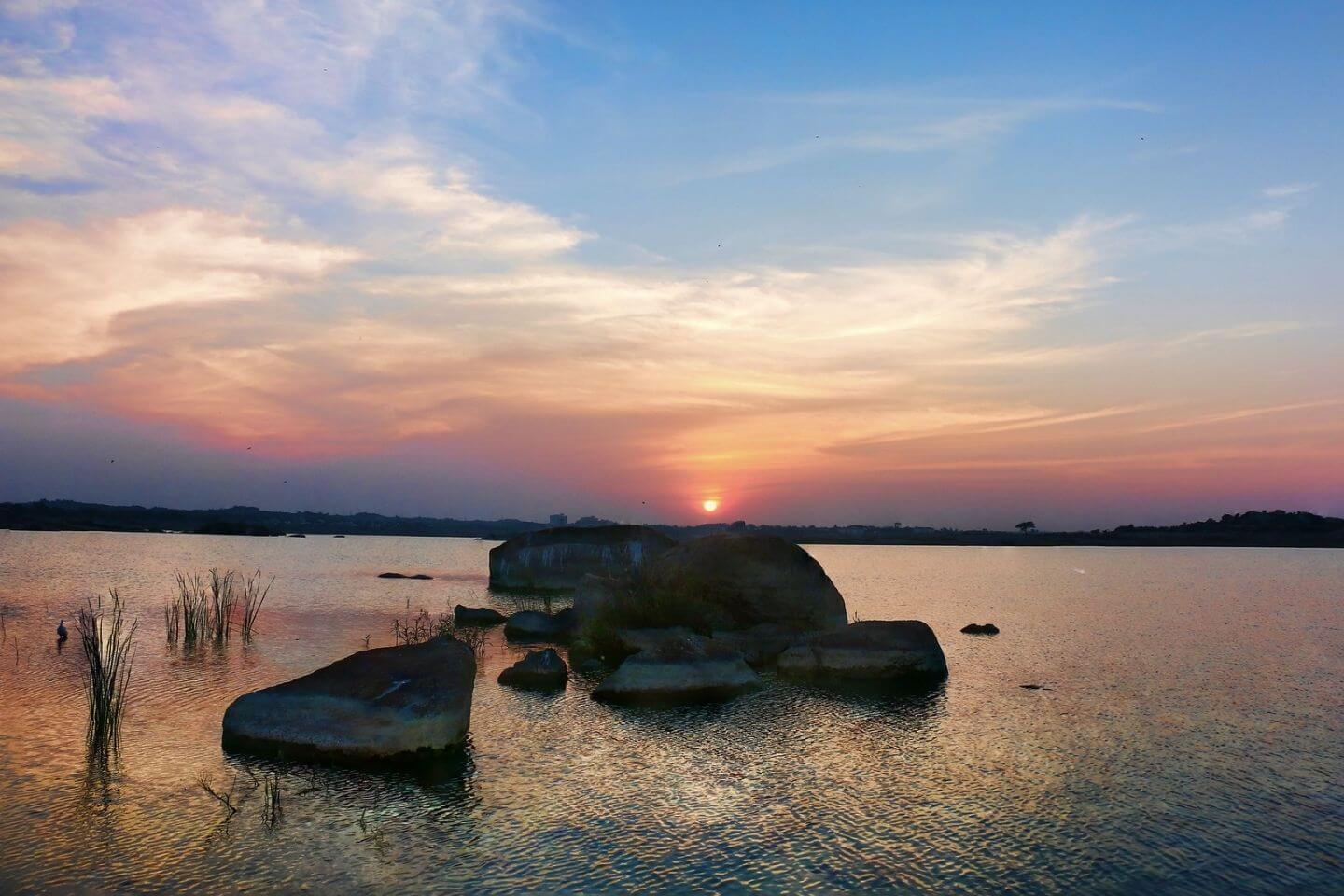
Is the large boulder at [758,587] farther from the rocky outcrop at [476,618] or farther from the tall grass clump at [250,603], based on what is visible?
the tall grass clump at [250,603]

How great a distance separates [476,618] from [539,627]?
489 cm

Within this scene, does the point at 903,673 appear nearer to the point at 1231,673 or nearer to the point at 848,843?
the point at 1231,673

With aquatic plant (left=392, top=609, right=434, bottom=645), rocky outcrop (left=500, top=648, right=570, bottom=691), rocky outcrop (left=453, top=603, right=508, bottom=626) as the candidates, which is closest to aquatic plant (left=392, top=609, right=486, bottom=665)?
aquatic plant (left=392, top=609, right=434, bottom=645)

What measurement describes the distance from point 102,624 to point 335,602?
13.9 metres

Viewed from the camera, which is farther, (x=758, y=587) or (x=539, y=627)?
(x=539, y=627)

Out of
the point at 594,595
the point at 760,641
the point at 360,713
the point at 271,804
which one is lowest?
the point at 271,804

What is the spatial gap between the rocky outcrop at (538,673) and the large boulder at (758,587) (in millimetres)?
6841

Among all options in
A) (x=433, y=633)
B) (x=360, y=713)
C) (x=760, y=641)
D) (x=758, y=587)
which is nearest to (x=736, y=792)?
(x=360, y=713)

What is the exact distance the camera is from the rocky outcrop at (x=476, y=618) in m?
36.9

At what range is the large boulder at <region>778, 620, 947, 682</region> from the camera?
83.1 ft

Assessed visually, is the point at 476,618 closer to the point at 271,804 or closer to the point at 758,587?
the point at 758,587

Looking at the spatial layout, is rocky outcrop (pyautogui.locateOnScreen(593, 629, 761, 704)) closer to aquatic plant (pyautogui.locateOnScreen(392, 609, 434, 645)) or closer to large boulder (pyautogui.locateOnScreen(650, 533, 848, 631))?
large boulder (pyautogui.locateOnScreen(650, 533, 848, 631))

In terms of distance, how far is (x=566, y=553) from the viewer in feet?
194

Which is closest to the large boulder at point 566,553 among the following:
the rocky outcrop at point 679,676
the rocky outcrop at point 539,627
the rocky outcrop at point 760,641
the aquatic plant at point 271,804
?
the rocky outcrop at point 539,627
